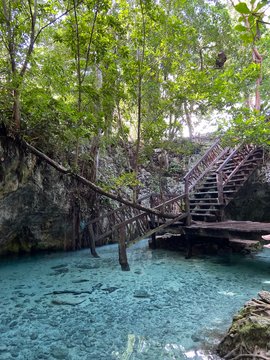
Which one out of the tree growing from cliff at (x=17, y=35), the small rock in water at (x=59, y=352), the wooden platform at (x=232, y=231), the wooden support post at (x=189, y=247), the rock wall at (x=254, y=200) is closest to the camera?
the small rock in water at (x=59, y=352)

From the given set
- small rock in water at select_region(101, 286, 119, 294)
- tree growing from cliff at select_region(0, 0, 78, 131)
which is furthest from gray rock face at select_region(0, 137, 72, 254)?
small rock in water at select_region(101, 286, 119, 294)

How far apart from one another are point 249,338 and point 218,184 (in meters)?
5.82

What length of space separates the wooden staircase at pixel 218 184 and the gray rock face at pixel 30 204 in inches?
170

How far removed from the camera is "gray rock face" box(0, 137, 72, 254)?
6.00 m

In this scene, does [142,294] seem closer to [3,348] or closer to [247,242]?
[3,348]

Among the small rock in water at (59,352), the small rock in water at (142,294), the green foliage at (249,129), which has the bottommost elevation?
the small rock in water at (59,352)

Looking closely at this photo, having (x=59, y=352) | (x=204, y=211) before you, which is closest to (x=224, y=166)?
(x=204, y=211)

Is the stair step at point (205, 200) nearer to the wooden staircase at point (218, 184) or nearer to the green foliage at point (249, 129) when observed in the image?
the wooden staircase at point (218, 184)

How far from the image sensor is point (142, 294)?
5051 millimetres

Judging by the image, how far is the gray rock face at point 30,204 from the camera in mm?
6004

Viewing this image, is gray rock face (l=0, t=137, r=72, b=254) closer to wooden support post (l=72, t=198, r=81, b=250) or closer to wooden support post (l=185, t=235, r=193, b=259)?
wooden support post (l=72, t=198, r=81, b=250)

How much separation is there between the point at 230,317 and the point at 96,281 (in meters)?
3.17

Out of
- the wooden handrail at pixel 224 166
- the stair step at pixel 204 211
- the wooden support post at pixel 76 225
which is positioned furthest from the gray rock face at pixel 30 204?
the wooden handrail at pixel 224 166

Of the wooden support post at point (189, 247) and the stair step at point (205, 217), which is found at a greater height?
the stair step at point (205, 217)
